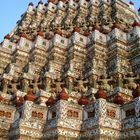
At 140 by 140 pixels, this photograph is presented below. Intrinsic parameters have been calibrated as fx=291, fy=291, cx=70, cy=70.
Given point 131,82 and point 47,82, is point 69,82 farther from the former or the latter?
point 131,82

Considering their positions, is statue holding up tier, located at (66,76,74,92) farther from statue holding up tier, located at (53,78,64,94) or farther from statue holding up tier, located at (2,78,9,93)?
statue holding up tier, located at (2,78,9,93)

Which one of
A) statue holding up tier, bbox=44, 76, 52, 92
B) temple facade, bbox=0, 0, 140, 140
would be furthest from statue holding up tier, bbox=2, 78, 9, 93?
statue holding up tier, bbox=44, 76, 52, 92

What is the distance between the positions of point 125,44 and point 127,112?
12.8 meters

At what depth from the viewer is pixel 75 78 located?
23.5 metres

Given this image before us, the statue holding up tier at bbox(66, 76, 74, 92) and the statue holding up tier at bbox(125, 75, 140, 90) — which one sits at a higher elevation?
the statue holding up tier at bbox(66, 76, 74, 92)

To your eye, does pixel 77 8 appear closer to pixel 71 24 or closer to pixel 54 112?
pixel 71 24

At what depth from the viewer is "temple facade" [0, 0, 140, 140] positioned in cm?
1548

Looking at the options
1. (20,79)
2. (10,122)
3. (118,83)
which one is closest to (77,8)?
(20,79)

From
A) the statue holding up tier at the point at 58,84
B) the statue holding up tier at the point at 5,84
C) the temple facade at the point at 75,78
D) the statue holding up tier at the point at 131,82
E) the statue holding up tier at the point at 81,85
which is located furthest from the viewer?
the statue holding up tier at the point at 5,84

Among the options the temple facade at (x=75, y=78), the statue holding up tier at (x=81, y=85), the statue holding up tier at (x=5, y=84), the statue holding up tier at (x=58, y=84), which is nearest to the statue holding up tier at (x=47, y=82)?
the temple facade at (x=75, y=78)

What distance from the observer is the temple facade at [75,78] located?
15477 mm

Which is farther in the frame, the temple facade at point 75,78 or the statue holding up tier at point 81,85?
the statue holding up tier at point 81,85

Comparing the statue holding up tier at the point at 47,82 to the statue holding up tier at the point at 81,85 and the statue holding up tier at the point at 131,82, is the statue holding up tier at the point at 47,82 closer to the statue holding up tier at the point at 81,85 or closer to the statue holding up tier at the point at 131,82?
the statue holding up tier at the point at 81,85

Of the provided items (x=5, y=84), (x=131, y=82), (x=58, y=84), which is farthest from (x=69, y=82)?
(x=5, y=84)
